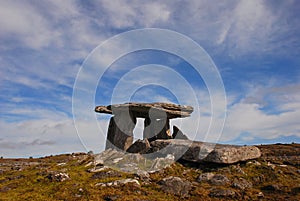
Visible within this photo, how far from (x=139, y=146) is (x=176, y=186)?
30.3 feet

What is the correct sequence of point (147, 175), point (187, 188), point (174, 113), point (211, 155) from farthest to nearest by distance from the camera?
point (174, 113) < point (211, 155) < point (147, 175) < point (187, 188)

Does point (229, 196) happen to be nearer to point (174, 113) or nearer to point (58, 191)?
point (58, 191)

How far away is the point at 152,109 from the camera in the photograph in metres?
31.0

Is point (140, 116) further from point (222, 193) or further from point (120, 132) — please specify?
point (222, 193)

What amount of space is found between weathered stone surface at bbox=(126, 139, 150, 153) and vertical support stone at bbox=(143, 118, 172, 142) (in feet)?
14.1

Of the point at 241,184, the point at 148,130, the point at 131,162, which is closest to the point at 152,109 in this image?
the point at 148,130

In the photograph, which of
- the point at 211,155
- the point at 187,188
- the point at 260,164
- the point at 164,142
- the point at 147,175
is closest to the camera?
the point at 187,188

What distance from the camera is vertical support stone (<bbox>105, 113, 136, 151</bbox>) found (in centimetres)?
3056

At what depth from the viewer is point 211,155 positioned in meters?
24.4

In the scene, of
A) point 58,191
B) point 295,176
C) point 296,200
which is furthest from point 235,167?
point 58,191

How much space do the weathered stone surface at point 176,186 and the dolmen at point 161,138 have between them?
15.3 ft

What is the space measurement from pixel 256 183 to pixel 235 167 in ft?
8.27

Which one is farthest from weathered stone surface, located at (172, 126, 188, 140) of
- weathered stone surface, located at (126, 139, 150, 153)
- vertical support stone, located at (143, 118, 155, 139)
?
weathered stone surface, located at (126, 139, 150, 153)

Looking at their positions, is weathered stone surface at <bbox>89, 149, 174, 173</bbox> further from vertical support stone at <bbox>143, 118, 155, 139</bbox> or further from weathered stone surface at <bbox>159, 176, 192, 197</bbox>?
vertical support stone at <bbox>143, 118, 155, 139</bbox>
